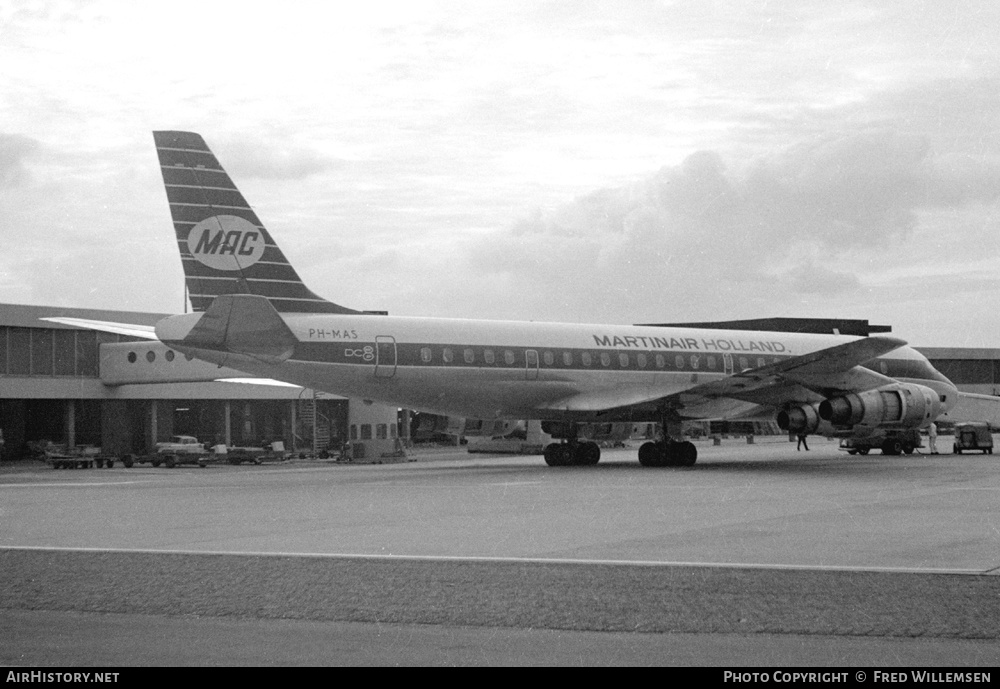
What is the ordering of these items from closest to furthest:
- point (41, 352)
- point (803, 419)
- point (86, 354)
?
point (803, 419), point (41, 352), point (86, 354)

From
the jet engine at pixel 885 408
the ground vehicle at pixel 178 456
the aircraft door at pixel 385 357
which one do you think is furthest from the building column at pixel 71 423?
the jet engine at pixel 885 408

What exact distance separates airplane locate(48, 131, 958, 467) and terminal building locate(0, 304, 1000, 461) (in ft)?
41.6

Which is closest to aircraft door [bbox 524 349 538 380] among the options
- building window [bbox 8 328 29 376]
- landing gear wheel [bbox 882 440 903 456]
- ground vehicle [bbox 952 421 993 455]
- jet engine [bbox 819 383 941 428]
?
jet engine [bbox 819 383 941 428]

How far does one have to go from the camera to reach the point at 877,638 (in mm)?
8203

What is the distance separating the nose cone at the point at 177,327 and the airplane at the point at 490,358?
0.03m

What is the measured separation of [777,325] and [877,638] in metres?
103

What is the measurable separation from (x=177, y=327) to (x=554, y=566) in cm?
1614

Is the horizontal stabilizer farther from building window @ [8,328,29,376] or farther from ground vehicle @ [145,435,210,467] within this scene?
building window @ [8,328,29,376]

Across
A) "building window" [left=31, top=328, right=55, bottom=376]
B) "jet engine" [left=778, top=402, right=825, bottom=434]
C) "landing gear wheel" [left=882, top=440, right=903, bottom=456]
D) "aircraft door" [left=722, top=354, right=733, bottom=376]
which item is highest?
"building window" [left=31, top=328, right=55, bottom=376]

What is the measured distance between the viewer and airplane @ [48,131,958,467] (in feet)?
85.1

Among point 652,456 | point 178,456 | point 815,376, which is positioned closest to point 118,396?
point 178,456

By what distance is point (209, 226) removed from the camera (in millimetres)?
26047

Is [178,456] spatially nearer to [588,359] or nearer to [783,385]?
[588,359]
